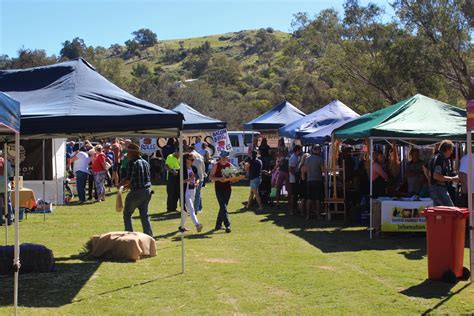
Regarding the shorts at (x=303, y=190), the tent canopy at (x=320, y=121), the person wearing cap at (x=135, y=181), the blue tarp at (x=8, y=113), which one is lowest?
the shorts at (x=303, y=190)

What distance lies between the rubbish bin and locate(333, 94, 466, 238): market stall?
3.74 metres

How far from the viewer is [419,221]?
A: 12.1 m

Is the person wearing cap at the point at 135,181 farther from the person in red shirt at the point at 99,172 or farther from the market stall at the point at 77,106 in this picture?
the person in red shirt at the point at 99,172

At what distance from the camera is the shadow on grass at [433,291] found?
742 cm

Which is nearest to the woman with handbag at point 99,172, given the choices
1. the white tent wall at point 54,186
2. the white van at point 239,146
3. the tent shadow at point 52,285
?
the white tent wall at point 54,186

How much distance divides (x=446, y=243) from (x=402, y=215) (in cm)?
404

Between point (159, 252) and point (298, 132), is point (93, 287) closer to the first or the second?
point (159, 252)


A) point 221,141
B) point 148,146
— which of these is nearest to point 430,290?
point 221,141

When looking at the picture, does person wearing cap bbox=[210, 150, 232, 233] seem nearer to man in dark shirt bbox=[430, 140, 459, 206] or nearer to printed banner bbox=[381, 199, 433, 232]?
printed banner bbox=[381, 199, 433, 232]

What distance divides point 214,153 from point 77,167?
29.6ft

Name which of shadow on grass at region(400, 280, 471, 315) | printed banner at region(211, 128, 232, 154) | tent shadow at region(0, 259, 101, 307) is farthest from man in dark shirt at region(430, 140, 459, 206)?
printed banner at region(211, 128, 232, 154)

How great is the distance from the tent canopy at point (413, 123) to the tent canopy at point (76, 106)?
4.59 meters

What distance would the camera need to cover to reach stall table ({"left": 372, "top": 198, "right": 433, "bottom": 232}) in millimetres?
12094

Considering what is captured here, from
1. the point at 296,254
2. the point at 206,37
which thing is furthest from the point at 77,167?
the point at 206,37
